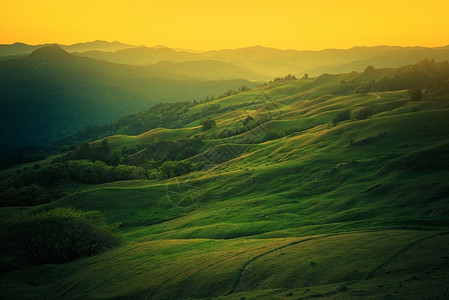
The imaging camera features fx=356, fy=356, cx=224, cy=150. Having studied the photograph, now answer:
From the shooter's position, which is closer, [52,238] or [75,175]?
[52,238]

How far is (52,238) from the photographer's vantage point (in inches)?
2753

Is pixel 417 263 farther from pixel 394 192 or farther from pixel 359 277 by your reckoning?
pixel 394 192

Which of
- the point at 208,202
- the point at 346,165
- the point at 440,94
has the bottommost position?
the point at 208,202

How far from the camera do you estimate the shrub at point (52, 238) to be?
69.5 meters

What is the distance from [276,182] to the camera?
314 feet

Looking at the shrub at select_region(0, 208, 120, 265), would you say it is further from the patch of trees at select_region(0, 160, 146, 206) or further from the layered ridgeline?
the patch of trees at select_region(0, 160, 146, 206)

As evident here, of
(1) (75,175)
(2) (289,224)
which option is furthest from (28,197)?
(2) (289,224)

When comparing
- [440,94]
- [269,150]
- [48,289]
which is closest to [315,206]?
[48,289]

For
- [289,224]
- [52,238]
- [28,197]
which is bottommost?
[289,224]

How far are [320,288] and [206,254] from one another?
21.7m

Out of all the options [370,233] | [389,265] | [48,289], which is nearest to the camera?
[389,265]

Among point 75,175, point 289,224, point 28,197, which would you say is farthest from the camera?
point 75,175

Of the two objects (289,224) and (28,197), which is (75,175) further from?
(289,224)

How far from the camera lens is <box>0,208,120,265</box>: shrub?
69.5 metres
